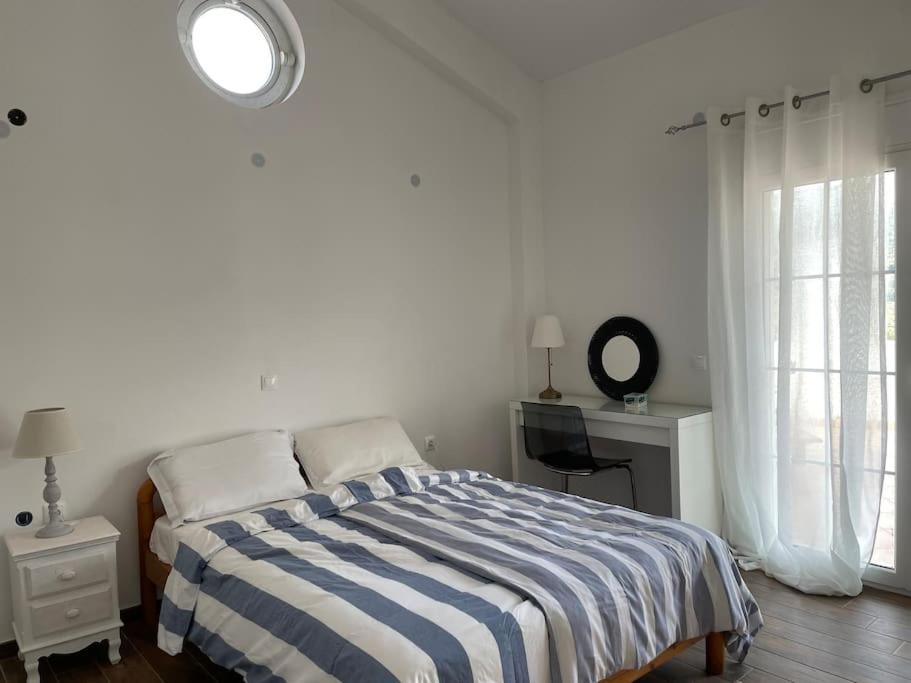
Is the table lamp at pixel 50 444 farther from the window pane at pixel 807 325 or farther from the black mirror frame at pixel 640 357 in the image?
the window pane at pixel 807 325

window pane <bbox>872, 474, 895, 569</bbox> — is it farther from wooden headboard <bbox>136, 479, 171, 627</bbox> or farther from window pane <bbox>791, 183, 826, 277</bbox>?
wooden headboard <bbox>136, 479, 171, 627</bbox>

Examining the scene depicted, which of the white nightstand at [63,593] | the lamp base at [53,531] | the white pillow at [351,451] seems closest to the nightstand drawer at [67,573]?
the white nightstand at [63,593]

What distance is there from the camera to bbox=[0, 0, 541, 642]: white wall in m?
2.93

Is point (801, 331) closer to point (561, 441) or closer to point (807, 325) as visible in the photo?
point (807, 325)

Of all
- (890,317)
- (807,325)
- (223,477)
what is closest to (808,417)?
(807,325)

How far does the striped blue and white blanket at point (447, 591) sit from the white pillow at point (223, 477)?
0.68 ft

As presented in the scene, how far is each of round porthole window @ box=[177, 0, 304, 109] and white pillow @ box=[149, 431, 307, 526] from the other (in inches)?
77.1

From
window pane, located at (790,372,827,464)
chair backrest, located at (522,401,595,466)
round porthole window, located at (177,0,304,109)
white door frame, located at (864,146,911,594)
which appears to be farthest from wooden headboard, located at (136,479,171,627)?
white door frame, located at (864,146,911,594)

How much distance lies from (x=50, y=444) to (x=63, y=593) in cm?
60

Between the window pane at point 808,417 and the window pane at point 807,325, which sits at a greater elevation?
the window pane at point 807,325

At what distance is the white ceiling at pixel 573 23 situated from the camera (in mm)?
3764

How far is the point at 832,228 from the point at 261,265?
2836 mm

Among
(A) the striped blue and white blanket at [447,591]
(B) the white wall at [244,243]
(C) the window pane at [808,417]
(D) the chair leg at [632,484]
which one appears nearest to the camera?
(A) the striped blue and white blanket at [447,591]

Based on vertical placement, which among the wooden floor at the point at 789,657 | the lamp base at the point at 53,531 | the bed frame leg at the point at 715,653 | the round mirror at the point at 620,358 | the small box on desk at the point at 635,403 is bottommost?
the wooden floor at the point at 789,657
